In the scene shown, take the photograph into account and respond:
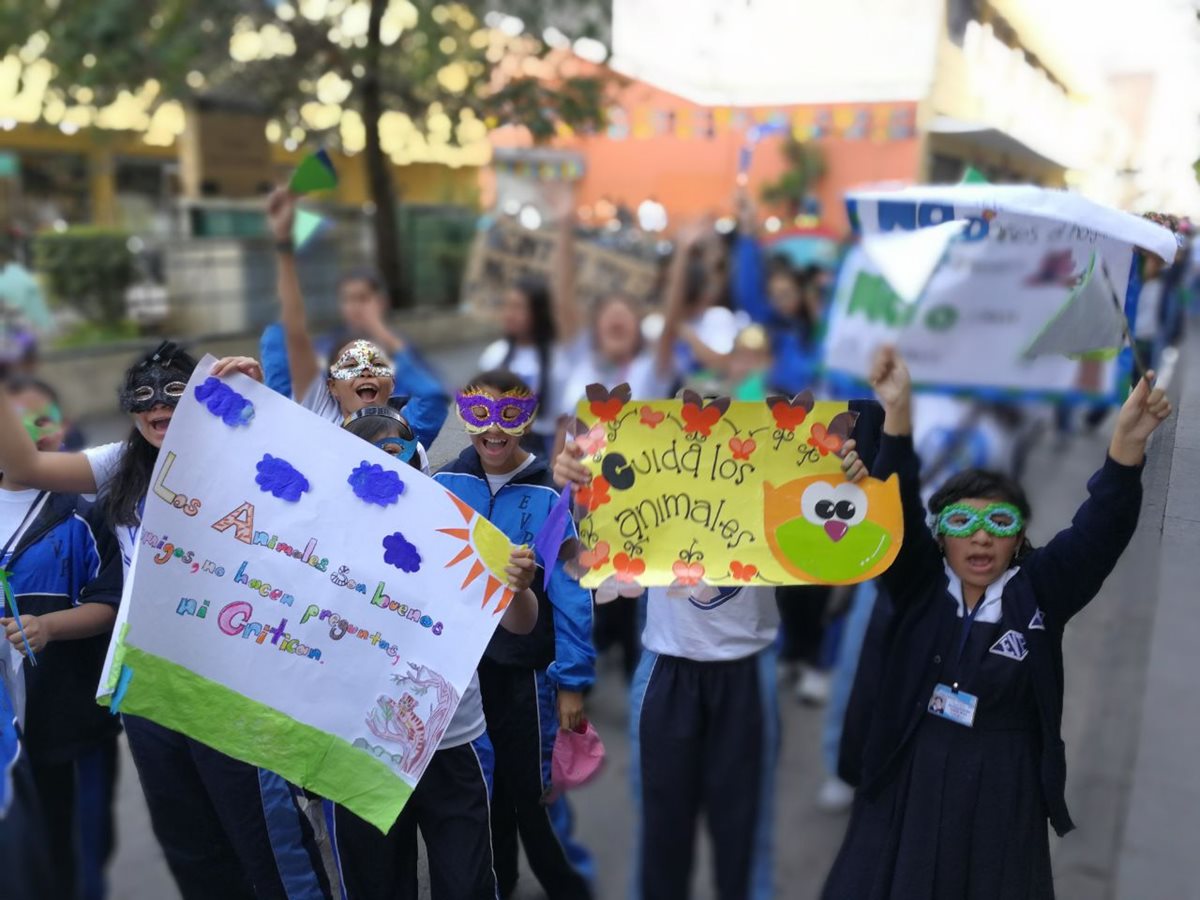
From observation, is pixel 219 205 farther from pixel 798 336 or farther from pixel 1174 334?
pixel 1174 334

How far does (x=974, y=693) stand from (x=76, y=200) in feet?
55.3

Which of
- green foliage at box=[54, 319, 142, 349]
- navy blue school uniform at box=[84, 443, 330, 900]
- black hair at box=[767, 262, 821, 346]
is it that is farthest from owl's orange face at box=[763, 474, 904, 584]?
green foliage at box=[54, 319, 142, 349]

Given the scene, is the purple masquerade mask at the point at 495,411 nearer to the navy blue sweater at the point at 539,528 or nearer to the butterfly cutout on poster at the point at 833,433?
the navy blue sweater at the point at 539,528

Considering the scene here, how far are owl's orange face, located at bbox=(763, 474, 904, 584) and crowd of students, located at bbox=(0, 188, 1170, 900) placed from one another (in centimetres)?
6

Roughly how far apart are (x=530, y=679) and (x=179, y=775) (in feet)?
2.84

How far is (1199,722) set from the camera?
3.98 metres

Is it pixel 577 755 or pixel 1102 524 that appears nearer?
pixel 1102 524

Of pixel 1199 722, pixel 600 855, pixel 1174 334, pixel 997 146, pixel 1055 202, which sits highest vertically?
pixel 997 146

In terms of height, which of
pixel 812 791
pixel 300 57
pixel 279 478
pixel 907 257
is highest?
pixel 300 57

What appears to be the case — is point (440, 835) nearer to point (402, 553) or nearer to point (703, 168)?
point (402, 553)

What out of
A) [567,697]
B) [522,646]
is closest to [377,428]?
[522,646]

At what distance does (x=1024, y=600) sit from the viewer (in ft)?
7.11

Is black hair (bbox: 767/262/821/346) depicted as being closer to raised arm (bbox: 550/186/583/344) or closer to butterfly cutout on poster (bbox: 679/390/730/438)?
raised arm (bbox: 550/186/583/344)

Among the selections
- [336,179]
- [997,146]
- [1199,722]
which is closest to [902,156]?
[997,146]
